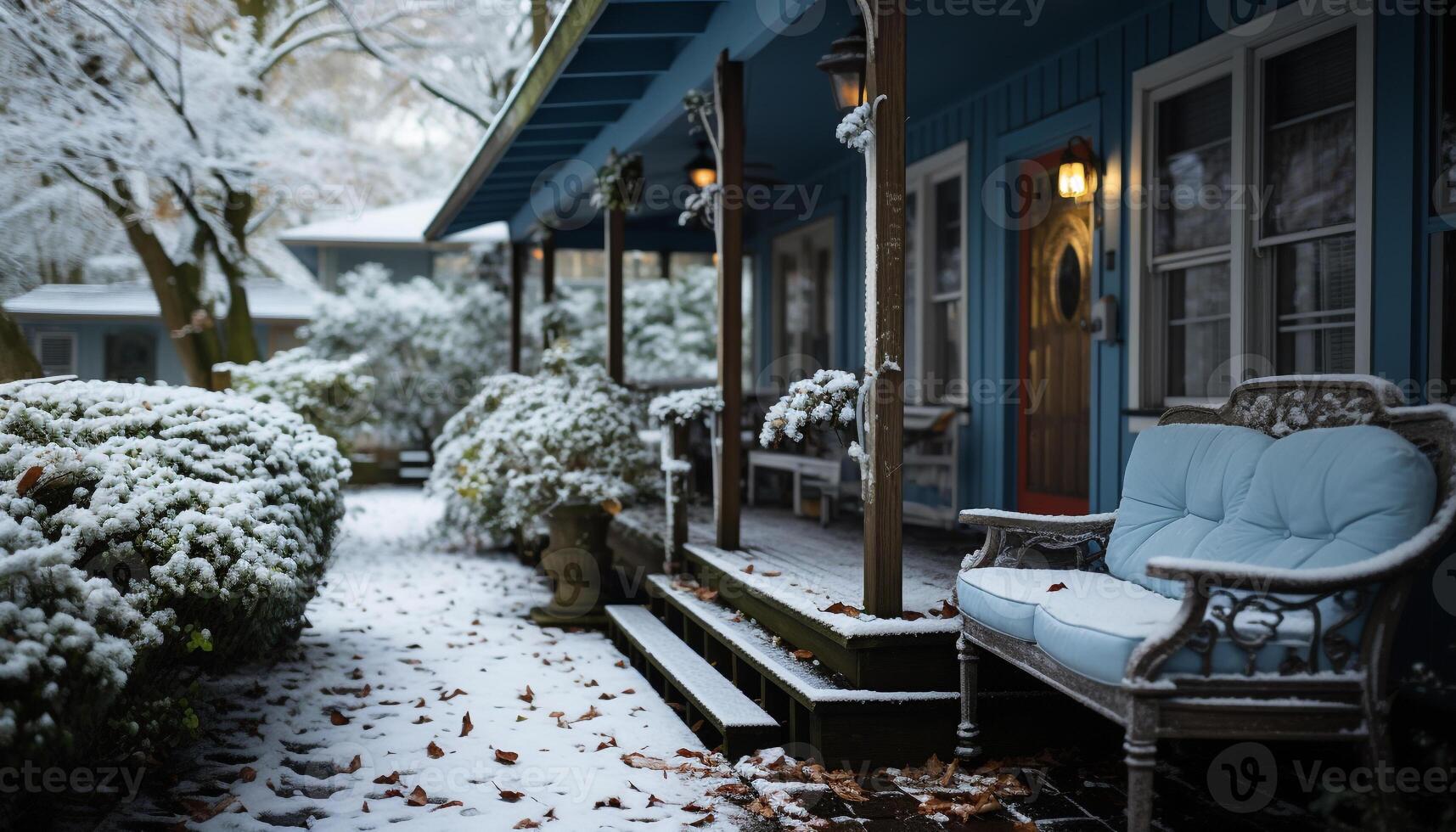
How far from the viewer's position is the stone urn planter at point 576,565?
643 centimetres

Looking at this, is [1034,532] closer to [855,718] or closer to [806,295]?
[855,718]

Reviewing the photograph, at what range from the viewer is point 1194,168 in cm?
485

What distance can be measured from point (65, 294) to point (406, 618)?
49.6 ft

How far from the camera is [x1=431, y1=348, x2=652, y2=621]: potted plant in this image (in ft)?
20.5

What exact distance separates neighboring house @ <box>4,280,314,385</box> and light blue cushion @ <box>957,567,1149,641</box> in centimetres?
1660

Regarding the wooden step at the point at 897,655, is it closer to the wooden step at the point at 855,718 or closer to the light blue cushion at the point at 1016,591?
the wooden step at the point at 855,718

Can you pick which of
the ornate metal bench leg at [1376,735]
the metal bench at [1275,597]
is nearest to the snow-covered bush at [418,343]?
the metal bench at [1275,597]

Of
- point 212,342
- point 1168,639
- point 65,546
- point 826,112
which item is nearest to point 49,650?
point 65,546

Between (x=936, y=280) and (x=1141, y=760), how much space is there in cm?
505

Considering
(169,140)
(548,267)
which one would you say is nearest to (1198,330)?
(548,267)

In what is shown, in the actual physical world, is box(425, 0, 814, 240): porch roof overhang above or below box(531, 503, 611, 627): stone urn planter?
above

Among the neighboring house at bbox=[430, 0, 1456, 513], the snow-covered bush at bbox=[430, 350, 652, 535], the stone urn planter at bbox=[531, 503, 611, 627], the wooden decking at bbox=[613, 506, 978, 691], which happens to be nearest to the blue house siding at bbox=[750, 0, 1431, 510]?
the neighboring house at bbox=[430, 0, 1456, 513]

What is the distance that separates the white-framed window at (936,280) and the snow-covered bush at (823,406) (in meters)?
2.94

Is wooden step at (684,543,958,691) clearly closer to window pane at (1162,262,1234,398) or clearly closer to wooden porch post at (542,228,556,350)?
window pane at (1162,262,1234,398)
